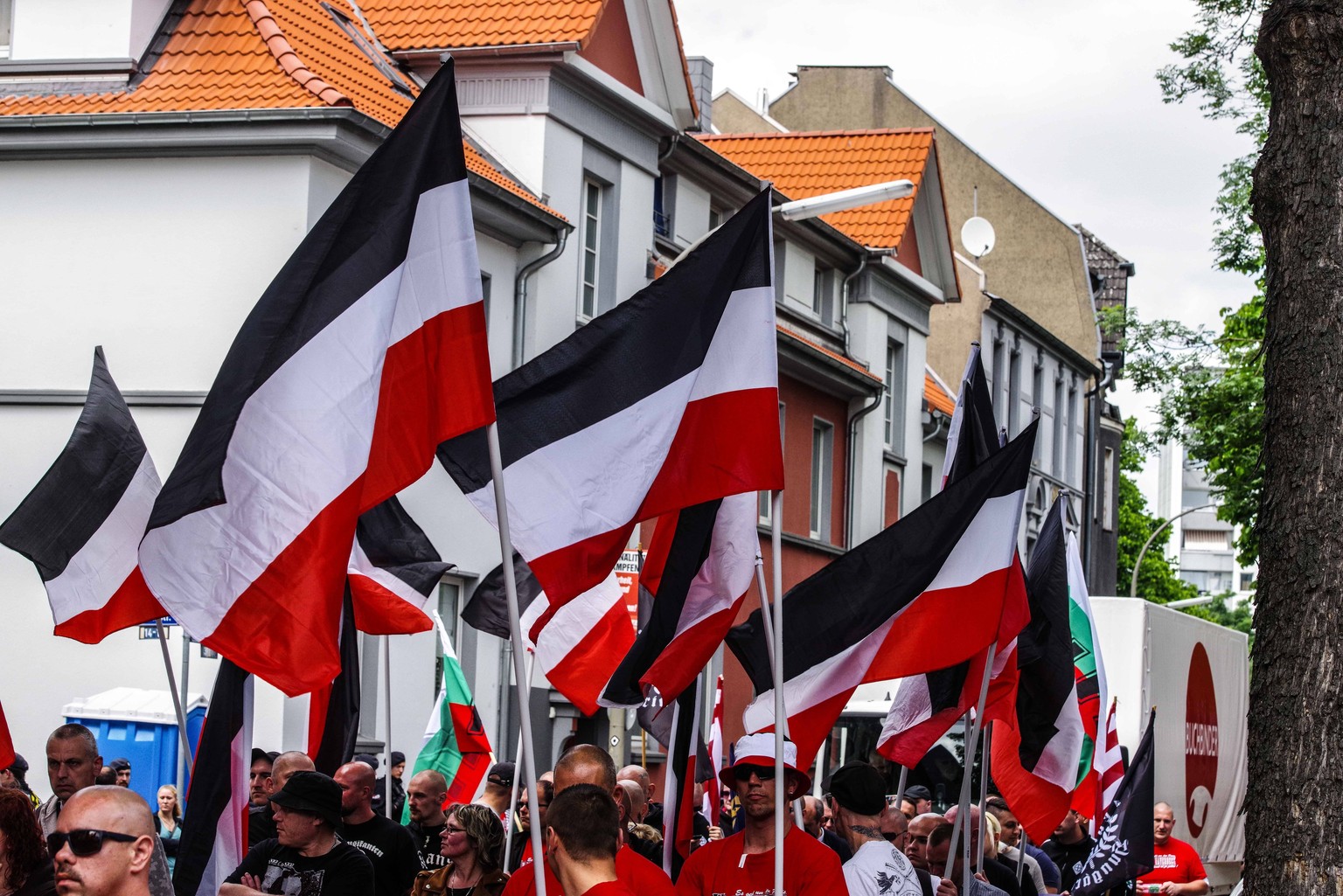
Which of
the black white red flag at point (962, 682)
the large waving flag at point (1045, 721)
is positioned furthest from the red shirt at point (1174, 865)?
the black white red flag at point (962, 682)

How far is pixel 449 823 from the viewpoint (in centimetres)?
817

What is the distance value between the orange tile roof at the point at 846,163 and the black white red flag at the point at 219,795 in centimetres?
2796

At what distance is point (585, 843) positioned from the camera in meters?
5.96

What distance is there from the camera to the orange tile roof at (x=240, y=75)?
1905 cm

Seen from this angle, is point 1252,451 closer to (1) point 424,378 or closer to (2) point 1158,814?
(2) point 1158,814

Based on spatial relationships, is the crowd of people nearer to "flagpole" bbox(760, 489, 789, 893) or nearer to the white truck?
"flagpole" bbox(760, 489, 789, 893)

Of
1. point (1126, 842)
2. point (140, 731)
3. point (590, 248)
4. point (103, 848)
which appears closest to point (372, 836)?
point (103, 848)

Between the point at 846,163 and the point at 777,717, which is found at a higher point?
the point at 846,163

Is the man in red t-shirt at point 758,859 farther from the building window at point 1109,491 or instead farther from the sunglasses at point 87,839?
the building window at point 1109,491

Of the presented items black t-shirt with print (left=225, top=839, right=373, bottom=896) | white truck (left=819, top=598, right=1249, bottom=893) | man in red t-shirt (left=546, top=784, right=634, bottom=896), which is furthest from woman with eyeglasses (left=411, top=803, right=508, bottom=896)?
white truck (left=819, top=598, right=1249, bottom=893)

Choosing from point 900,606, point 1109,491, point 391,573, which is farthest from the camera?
point 1109,491

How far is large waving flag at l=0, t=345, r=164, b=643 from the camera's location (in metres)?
8.77

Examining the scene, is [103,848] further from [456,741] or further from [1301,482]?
[456,741]

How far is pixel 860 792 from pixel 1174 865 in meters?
8.99
